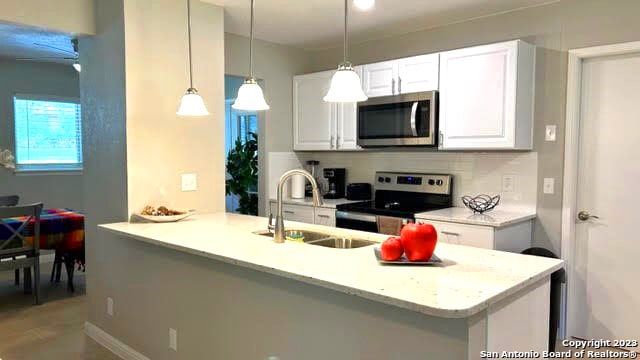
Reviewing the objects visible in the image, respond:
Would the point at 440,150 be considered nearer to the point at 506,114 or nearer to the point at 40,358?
the point at 506,114

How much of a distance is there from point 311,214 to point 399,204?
0.80 meters

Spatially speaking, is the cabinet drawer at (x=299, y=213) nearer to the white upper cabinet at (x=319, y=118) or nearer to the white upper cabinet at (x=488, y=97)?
the white upper cabinet at (x=319, y=118)

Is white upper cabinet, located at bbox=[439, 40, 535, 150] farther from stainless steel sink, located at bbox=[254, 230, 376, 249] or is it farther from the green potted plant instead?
the green potted plant

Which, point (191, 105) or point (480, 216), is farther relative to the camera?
point (480, 216)

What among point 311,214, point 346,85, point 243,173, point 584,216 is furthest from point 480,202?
point 243,173

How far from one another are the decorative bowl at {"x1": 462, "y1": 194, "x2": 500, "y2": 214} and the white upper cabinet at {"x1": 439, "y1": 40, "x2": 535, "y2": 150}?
46 cm

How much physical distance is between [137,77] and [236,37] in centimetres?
152

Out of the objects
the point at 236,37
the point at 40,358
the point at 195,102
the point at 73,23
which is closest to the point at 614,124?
the point at 195,102

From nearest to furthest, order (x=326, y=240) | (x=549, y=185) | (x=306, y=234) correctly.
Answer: (x=326, y=240) < (x=306, y=234) < (x=549, y=185)

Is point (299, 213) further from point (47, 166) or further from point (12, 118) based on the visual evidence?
point (12, 118)

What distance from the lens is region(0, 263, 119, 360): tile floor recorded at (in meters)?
3.20

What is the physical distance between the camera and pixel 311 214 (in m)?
4.36

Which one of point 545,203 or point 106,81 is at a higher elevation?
point 106,81

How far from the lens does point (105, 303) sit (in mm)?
3338
